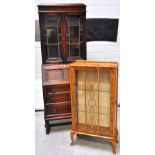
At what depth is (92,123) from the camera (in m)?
2.35

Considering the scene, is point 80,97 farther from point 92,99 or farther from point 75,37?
point 75,37

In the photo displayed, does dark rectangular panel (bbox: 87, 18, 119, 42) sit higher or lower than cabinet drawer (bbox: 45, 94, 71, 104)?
higher

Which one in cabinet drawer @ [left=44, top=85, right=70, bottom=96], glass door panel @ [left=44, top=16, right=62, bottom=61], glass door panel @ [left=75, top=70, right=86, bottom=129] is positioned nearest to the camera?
glass door panel @ [left=75, top=70, right=86, bottom=129]

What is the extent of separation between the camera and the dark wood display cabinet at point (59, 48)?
253 centimetres

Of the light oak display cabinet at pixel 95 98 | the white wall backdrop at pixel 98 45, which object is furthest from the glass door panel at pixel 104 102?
the white wall backdrop at pixel 98 45

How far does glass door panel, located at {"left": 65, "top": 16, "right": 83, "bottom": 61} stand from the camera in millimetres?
2625

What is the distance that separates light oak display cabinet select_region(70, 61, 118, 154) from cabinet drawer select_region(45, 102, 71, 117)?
28cm

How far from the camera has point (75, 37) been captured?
106 inches

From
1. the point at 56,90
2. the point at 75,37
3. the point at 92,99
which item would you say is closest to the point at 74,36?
the point at 75,37

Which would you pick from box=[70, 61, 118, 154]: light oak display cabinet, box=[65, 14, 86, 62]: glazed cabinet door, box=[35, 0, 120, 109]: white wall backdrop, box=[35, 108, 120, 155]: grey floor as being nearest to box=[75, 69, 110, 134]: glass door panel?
box=[70, 61, 118, 154]: light oak display cabinet

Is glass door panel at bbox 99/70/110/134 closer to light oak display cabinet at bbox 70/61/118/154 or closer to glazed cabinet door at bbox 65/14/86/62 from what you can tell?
light oak display cabinet at bbox 70/61/118/154

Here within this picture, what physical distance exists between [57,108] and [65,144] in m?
0.49

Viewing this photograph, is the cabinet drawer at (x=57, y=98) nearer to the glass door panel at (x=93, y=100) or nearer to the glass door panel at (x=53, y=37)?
the glass door panel at (x=93, y=100)
